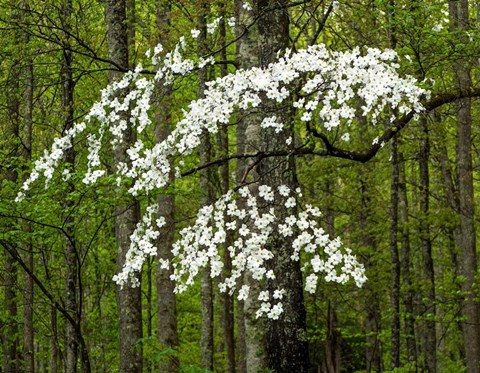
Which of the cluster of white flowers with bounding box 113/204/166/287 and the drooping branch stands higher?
the drooping branch

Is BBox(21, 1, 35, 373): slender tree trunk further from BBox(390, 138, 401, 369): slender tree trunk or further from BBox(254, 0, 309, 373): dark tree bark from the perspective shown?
BBox(390, 138, 401, 369): slender tree trunk

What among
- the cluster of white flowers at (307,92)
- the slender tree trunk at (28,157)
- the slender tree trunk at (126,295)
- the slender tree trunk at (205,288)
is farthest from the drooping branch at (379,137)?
the slender tree trunk at (28,157)

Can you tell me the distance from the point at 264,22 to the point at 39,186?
338 cm

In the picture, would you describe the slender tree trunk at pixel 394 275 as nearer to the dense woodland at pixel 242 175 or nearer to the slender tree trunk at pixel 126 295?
the dense woodland at pixel 242 175

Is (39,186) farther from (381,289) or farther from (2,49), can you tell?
(381,289)

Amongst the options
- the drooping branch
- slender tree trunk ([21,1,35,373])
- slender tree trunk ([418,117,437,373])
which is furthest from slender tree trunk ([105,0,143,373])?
slender tree trunk ([418,117,437,373])

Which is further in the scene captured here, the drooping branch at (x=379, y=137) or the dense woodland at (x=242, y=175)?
the dense woodland at (x=242, y=175)

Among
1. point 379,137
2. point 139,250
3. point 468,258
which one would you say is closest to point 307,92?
point 379,137

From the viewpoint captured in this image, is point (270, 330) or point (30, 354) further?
point (30, 354)

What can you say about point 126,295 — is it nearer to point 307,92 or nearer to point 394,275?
point 307,92

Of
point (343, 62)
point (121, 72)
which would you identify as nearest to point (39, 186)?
point (121, 72)

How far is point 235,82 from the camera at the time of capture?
17.3 feet

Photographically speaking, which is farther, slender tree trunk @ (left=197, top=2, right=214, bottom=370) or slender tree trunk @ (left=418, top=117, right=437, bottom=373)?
slender tree trunk @ (left=418, top=117, right=437, bottom=373)

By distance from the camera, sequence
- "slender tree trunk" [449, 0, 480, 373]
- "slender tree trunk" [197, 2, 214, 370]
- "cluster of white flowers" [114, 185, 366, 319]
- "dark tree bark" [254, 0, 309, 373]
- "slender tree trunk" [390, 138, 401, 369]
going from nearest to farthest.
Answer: "cluster of white flowers" [114, 185, 366, 319]
"dark tree bark" [254, 0, 309, 373]
"slender tree trunk" [390, 138, 401, 369]
"slender tree trunk" [449, 0, 480, 373]
"slender tree trunk" [197, 2, 214, 370]
